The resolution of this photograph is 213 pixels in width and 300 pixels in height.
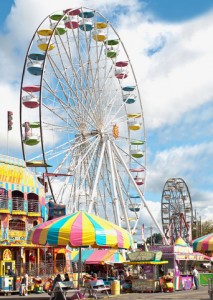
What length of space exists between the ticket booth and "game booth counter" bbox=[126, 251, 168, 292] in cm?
628

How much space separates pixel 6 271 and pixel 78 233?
13.2 meters

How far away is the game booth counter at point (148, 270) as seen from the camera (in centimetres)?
2811

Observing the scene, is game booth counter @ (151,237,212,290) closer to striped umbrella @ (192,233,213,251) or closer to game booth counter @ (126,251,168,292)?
game booth counter @ (126,251,168,292)

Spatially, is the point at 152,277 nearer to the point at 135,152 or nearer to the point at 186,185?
the point at 135,152

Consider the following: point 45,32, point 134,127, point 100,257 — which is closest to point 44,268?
point 100,257

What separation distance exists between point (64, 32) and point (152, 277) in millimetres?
18866

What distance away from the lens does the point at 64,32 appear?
40.8 m

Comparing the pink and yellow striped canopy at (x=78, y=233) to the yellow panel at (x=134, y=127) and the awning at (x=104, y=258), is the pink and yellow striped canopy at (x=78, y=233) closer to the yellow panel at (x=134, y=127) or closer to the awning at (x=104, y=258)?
the awning at (x=104, y=258)

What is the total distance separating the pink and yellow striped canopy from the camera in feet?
65.7

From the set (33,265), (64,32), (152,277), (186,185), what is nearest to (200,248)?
(152,277)

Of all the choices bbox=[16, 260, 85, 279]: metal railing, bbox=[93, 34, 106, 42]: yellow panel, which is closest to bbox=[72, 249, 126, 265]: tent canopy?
bbox=[16, 260, 85, 279]: metal railing

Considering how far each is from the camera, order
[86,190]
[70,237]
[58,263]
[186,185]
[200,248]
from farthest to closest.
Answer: [186,185] → [86,190] → [58,263] → [200,248] → [70,237]

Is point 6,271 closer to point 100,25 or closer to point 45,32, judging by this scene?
point 45,32

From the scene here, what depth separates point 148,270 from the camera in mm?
28766
